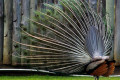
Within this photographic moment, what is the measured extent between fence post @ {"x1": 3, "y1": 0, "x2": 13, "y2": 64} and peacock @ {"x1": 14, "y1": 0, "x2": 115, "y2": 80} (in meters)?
A: 1.30

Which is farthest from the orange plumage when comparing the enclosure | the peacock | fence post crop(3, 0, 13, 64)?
A: fence post crop(3, 0, 13, 64)

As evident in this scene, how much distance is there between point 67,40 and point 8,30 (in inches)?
82.9

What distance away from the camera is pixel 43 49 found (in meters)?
4.39

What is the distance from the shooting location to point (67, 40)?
4.28 meters

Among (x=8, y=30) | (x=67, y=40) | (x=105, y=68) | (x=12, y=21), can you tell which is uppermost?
(x=12, y=21)

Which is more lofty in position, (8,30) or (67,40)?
(8,30)

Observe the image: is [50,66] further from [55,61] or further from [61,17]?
[61,17]

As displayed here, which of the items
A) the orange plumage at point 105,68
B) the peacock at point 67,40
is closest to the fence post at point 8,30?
the peacock at point 67,40

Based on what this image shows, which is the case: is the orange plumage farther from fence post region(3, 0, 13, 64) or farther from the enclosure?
fence post region(3, 0, 13, 64)

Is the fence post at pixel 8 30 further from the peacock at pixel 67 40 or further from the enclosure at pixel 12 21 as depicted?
the peacock at pixel 67 40

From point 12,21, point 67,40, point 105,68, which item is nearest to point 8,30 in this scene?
point 12,21

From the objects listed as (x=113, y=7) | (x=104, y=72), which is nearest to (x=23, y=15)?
(x=113, y=7)

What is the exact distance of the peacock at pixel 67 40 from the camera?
3.93 metres

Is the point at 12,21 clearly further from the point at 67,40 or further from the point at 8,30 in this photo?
the point at 67,40
